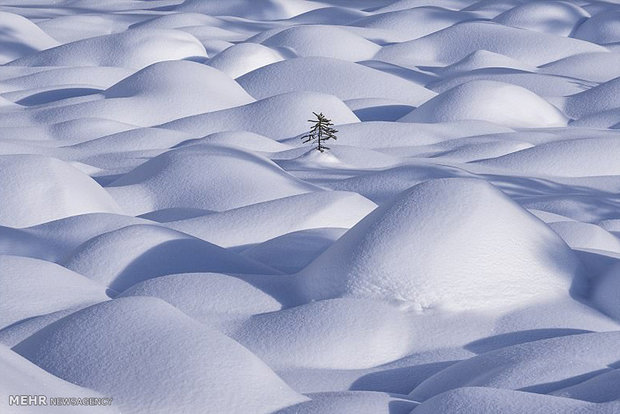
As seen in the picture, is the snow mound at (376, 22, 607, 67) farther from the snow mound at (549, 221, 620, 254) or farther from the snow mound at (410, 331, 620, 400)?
the snow mound at (410, 331, 620, 400)

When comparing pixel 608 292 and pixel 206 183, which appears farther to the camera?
pixel 206 183

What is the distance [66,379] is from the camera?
6.80ft

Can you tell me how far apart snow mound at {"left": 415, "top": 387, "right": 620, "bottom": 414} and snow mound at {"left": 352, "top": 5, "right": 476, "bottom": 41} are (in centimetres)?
765

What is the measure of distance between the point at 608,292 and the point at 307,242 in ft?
3.07

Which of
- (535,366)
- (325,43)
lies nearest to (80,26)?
(325,43)

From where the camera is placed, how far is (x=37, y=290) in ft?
8.43

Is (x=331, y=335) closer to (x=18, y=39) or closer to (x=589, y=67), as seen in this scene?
(x=589, y=67)

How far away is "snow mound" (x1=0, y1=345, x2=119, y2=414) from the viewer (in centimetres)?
163

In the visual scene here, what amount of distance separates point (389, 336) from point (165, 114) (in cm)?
368

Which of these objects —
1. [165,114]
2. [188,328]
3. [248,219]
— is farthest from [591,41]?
[188,328]

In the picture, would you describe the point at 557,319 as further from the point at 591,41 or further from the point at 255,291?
the point at 591,41

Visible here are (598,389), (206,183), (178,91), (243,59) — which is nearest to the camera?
(598,389)

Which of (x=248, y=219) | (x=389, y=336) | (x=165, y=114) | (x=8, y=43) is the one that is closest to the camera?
(x=389, y=336)

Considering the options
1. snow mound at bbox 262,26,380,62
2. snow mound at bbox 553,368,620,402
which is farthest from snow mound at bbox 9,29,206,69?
snow mound at bbox 553,368,620,402
